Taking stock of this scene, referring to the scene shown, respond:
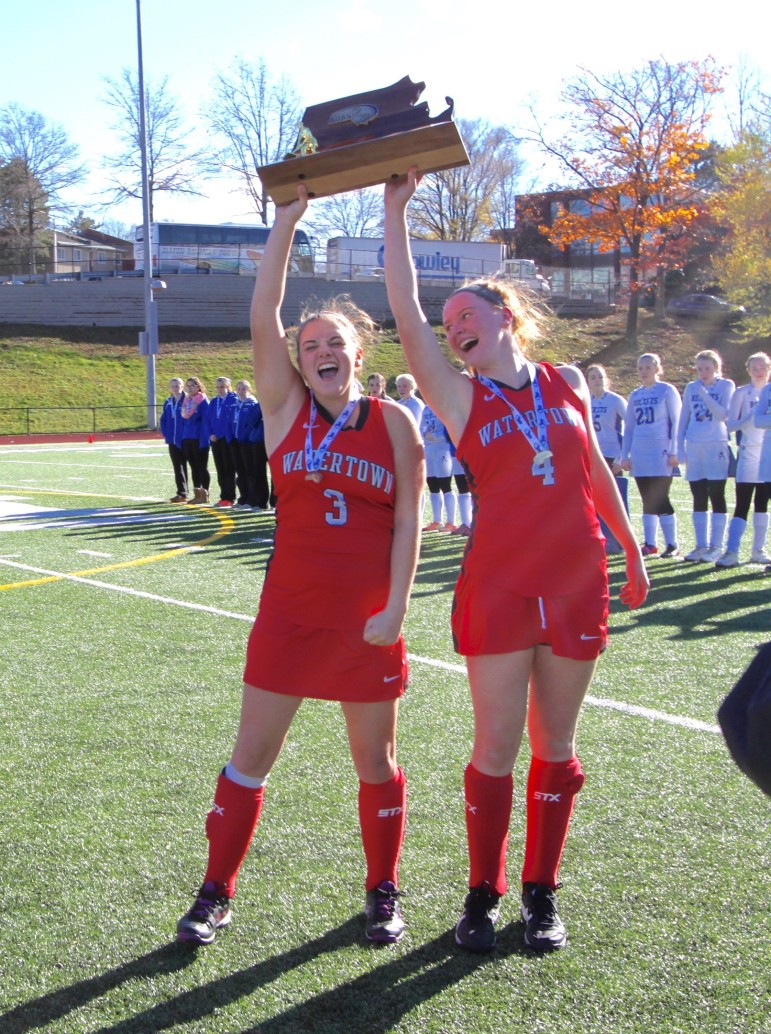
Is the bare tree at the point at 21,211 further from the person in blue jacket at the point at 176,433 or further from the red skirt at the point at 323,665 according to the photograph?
the red skirt at the point at 323,665

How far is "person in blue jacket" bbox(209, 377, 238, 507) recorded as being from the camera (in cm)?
1609

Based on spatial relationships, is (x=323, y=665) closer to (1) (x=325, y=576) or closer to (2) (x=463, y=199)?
(1) (x=325, y=576)

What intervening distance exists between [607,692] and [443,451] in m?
7.42

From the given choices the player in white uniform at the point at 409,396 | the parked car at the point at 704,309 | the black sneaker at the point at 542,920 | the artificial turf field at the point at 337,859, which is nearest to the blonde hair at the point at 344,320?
the artificial turf field at the point at 337,859

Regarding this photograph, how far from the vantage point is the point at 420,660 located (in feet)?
22.3

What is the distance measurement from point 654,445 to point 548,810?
27.0ft

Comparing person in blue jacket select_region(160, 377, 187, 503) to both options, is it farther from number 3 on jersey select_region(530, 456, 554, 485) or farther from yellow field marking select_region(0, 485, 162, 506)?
number 3 on jersey select_region(530, 456, 554, 485)

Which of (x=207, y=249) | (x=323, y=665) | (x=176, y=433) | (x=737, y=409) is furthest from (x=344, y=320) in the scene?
(x=207, y=249)

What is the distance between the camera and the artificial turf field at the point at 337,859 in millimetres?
2861

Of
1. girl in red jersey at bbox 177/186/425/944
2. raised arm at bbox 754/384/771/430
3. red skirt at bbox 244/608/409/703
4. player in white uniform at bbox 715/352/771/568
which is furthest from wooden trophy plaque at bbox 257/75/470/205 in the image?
player in white uniform at bbox 715/352/771/568

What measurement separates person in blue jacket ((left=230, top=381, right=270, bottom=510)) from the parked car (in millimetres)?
35871

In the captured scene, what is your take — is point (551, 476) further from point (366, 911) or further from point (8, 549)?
point (8, 549)

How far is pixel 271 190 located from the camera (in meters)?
3.01

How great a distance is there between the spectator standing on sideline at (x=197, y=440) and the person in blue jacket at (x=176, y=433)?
102 millimetres
